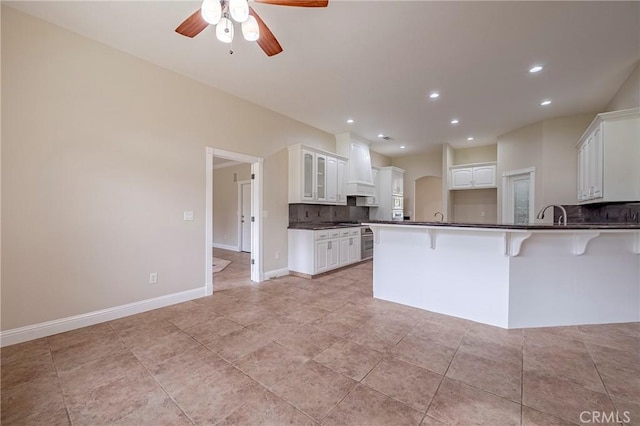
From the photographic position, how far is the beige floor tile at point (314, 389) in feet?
5.19

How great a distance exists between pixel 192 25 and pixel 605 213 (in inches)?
239

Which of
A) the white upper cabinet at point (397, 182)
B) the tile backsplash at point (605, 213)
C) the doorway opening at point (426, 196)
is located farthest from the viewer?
the doorway opening at point (426, 196)

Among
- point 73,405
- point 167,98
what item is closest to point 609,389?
point 73,405

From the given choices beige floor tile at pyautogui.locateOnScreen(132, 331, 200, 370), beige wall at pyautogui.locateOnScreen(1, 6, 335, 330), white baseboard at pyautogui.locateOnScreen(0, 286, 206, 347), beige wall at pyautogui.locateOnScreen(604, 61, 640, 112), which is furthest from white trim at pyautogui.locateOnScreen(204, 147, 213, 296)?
beige wall at pyautogui.locateOnScreen(604, 61, 640, 112)

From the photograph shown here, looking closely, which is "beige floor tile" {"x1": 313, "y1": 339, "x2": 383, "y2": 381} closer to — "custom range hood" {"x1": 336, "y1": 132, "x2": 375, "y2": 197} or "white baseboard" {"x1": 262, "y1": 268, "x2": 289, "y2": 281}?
"white baseboard" {"x1": 262, "y1": 268, "x2": 289, "y2": 281}

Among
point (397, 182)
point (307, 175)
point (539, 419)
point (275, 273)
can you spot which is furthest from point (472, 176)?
point (539, 419)

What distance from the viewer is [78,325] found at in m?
2.65

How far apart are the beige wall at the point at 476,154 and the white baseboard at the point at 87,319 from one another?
7.73m

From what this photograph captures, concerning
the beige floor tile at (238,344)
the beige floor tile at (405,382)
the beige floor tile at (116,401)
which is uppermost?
the beige floor tile at (405,382)

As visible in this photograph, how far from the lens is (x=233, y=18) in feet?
5.96

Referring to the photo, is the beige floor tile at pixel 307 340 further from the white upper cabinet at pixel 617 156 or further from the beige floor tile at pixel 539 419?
the white upper cabinet at pixel 617 156

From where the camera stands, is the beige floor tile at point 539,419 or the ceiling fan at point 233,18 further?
the ceiling fan at point 233,18

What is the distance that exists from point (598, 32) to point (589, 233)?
208cm

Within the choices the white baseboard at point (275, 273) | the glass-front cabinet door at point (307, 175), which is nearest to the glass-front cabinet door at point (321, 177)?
the glass-front cabinet door at point (307, 175)
